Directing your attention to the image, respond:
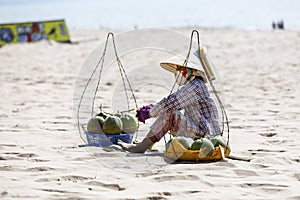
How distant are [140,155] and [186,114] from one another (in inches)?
21.6

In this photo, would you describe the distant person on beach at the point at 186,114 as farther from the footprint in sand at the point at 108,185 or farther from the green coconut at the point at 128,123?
the footprint in sand at the point at 108,185

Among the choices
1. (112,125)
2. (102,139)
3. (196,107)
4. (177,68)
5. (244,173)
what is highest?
(177,68)

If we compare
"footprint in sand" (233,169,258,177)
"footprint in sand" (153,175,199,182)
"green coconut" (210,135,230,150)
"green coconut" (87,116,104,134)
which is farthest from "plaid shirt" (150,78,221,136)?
"footprint in sand" (153,175,199,182)

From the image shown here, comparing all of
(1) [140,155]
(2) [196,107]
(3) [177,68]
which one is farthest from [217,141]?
(3) [177,68]

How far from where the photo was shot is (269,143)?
16.0 feet

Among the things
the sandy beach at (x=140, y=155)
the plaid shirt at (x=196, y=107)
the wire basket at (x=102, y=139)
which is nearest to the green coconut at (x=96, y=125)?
the wire basket at (x=102, y=139)

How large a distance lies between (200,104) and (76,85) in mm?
5334

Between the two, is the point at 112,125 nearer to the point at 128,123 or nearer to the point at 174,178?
the point at 128,123

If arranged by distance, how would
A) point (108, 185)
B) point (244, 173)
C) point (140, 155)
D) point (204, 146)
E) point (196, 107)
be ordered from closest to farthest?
point (108, 185)
point (244, 173)
point (204, 146)
point (140, 155)
point (196, 107)

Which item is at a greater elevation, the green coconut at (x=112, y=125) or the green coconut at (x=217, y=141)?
the green coconut at (x=112, y=125)

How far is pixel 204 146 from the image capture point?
4066 millimetres

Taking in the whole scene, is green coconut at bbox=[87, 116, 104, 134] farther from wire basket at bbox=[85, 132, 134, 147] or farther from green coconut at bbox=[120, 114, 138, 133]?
green coconut at bbox=[120, 114, 138, 133]

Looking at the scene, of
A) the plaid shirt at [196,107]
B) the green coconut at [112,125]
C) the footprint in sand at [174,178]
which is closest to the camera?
the footprint in sand at [174,178]

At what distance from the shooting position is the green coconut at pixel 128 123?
15.5 ft
